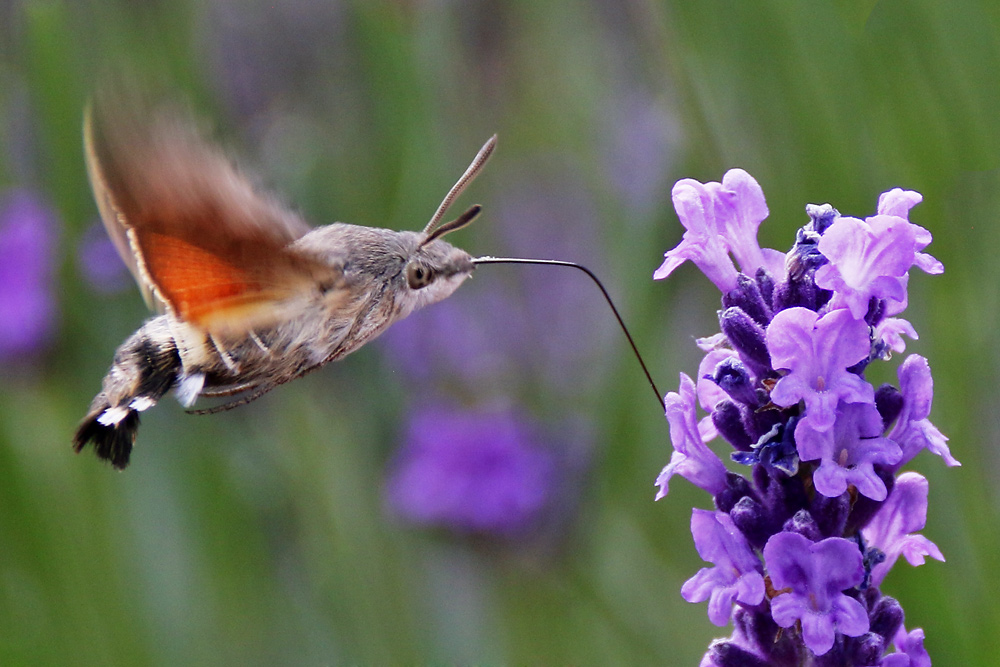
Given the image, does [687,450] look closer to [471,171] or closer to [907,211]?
[907,211]

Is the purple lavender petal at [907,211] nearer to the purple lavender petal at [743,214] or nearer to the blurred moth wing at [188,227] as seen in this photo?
the purple lavender petal at [743,214]

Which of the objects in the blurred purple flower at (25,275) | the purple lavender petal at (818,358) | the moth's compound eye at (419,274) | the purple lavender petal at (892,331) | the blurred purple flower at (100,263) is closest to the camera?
the purple lavender petal at (818,358)

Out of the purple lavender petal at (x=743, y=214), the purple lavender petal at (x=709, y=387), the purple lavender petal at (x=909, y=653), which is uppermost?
the purple lavender petal at (x=743, y=214)

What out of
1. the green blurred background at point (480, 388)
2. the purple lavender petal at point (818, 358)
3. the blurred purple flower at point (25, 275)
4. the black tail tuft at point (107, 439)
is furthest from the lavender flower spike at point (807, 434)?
the blurred purple flower at point (25, 275)

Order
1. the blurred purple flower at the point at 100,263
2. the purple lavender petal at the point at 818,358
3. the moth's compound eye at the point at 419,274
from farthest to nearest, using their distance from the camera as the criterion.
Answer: the blurred purple flower at the point at 100,263, the moth's compound eye at the point at 419,274, the purple lavender petal at the point at 818,358

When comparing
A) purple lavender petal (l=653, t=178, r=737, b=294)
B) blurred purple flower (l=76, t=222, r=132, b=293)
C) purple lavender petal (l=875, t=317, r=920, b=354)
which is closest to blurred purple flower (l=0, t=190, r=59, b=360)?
blurred purple flower (l=76, t=222, r=132, b=293)

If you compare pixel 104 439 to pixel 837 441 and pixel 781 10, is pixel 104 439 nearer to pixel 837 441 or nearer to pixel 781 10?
pixel 837 441
